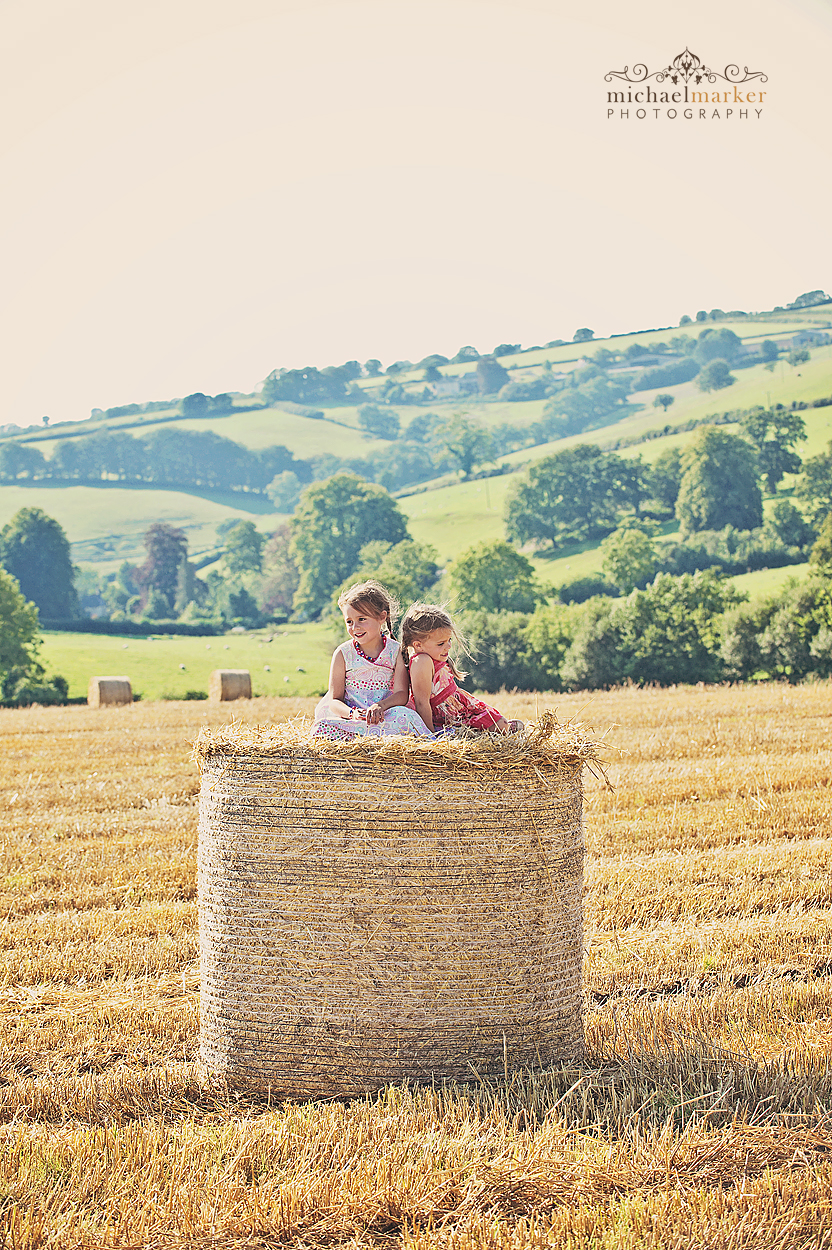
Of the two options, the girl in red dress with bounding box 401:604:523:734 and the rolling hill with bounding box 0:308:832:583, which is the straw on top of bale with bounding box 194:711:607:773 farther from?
the rolling hill with bounding box 0:308:832:583

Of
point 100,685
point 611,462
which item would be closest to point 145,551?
point 611,462

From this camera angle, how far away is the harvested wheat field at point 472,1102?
3574 millimetres

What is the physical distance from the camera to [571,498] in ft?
366

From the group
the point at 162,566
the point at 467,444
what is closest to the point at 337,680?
the point at 162,566

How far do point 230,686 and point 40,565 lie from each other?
8983 centimetres

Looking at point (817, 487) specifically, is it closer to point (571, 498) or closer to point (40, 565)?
point (571, 498)

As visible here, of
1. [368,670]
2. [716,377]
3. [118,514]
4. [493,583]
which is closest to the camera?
[368,670]

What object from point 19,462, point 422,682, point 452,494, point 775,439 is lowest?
point 422,682

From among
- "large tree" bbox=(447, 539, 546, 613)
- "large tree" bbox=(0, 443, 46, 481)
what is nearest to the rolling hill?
"large tree" bbox=(0, 443, 46, 481)

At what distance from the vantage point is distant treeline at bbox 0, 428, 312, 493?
175875 millimetres

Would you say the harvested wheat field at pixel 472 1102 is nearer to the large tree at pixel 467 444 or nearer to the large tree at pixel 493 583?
the large tree at pixel 493 583

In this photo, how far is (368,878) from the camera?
453 centimetres

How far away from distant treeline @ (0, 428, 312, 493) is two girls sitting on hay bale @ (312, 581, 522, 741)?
176 meters

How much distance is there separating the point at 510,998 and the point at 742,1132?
1.01m
